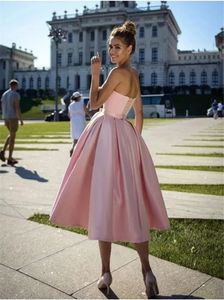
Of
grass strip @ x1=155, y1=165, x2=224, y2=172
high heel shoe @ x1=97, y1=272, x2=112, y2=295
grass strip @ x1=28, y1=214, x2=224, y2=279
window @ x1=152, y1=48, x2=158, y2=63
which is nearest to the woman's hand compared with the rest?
high heel shoe @ x1=97, y1=272, x2=112, y2=295

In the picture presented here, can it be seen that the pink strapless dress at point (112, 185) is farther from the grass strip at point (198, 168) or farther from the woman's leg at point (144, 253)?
the grass strip at point (198, 168)

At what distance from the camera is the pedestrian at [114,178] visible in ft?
10.2

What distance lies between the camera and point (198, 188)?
661cm

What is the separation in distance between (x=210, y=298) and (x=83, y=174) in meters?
1.26

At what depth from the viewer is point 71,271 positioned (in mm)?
3426

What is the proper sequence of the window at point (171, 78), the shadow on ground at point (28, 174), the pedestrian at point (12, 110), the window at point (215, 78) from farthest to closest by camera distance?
the window at point (171, 78) < the window at point (215, 78) < the pedestrian at point (12, 110) < the shadow on ground at point (28, 174)

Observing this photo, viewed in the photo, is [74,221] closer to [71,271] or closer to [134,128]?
[71,271]

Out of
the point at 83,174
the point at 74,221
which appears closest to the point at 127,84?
the point at 83,174

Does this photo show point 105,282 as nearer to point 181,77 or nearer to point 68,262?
point 68,262

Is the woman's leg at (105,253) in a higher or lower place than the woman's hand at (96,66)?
lower

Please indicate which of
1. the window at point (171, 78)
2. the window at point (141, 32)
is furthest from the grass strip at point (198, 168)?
the window at point (141, 32)

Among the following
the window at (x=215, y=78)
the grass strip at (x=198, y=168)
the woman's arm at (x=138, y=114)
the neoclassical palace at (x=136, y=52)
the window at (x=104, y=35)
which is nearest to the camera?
the woman's arm at (x=138, y=114)

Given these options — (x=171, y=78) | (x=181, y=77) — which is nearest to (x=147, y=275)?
(x=181, y=77)

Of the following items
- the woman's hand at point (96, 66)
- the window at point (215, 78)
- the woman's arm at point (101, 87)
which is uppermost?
the window at point (215, 78)
